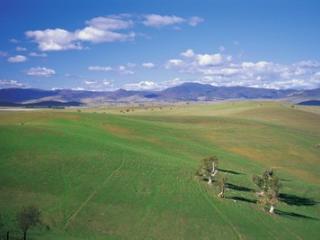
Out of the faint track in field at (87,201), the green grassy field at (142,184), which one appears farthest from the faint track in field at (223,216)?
the faint track in field at (87,201)

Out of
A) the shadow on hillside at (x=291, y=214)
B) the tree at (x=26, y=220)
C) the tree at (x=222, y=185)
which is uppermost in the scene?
Answer: the tree at (x=26, y=220)

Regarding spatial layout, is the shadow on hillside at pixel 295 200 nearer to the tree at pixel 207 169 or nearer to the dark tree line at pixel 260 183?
the dark tree line at pixel 260 183

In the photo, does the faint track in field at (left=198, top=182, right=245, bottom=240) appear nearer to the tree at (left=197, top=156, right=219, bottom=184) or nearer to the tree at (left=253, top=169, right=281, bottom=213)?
the tree at (left=197, top=156, right=219, bottom=184)

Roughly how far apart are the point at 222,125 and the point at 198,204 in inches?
3499

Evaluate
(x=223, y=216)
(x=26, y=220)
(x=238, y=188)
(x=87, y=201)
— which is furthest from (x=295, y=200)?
(x=26, y=220)

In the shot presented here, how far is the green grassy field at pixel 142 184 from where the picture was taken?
60.4m

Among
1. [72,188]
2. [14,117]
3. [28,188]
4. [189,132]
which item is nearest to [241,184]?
[72,188]

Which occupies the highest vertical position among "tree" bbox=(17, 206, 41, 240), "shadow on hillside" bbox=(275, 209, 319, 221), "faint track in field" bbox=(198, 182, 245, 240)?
"tree" bbox=(17, 206, 41, 240)

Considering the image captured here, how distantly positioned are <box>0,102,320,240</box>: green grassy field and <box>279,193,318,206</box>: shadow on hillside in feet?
0.62

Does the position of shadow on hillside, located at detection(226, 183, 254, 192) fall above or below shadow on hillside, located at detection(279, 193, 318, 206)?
above

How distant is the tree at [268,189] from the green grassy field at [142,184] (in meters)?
1.71

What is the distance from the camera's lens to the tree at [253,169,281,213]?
Answer: 240 ft

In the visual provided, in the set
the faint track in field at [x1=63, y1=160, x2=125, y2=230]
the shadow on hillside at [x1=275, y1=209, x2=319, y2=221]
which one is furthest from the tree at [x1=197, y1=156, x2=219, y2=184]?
the faint track in field at [x1=63, y1=160, x2=125, y2=230]

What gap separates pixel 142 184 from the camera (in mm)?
74500
